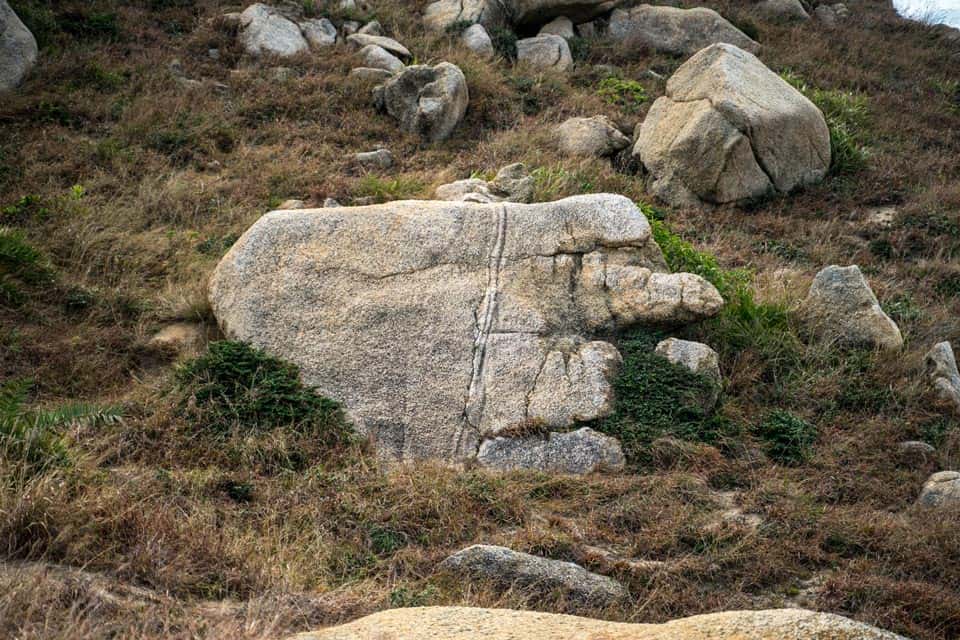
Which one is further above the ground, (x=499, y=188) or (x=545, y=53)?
(x=499, y=188)

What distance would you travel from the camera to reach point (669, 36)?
62.6 ft

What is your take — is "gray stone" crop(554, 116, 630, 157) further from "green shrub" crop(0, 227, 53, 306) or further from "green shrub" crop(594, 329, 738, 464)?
"green shrub" crop(0, 227, 53, 306)

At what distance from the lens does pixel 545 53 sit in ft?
58.1

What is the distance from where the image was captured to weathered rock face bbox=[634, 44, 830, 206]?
42.7 feet

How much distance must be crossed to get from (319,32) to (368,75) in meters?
2.21

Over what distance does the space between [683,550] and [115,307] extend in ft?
20.1

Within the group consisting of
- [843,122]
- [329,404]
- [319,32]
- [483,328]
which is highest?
[483,328]

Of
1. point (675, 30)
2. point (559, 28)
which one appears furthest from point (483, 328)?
point (675, 30)

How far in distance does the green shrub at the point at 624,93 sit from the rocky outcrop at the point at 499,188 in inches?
185

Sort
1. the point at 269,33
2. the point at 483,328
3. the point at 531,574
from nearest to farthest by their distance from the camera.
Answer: the point at 531,574, the point at 483,328, the point at 269,33

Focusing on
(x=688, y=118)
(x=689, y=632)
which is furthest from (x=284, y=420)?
(x=688, y=118)

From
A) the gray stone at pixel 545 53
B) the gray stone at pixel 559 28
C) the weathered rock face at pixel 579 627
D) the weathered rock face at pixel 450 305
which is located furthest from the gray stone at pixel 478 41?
the weathered rock face at pixel 579 627

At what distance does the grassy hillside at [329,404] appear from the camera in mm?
5219

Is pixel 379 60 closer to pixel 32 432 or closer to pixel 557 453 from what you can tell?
pixel 557 453
